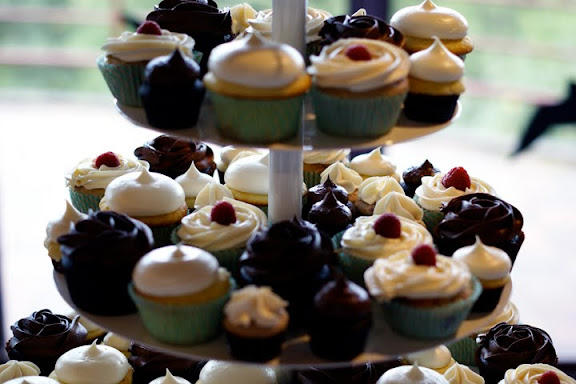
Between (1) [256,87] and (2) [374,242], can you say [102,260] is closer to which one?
(1) [256,87]

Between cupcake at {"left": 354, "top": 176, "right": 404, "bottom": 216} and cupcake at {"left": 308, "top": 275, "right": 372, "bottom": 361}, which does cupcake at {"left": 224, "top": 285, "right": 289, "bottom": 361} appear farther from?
cupcake at {"left": 354, "top": 176, "right": 404, "bottom": 216}

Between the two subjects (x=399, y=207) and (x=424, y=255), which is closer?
(x=424, y=255)

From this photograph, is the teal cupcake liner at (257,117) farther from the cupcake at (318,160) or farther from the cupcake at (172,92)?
the cupcake at (318,160)

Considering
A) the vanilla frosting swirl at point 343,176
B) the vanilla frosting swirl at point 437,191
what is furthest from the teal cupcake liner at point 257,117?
the vanilla frosting swirl at point 343,176

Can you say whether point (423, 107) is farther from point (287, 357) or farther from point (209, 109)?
point (287, 357)

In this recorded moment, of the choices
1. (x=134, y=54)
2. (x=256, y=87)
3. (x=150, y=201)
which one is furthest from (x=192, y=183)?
(x=256, y=87)

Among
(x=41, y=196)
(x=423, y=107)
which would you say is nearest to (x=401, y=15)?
(x=423, y=107)
